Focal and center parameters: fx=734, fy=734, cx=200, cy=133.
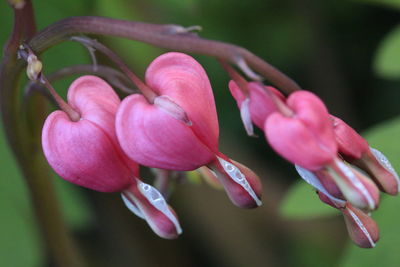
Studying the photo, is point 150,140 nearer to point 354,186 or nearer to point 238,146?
point 354,186

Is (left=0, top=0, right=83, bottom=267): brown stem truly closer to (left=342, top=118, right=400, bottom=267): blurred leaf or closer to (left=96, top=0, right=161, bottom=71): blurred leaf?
(left=342, top=118, right=400, bottom=267): blurred leaf

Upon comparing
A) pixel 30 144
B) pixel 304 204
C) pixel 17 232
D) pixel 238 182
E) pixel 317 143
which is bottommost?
pixel 17 232

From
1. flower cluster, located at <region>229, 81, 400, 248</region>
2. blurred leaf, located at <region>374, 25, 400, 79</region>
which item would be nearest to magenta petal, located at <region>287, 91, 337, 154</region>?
flower cluster, located at <region>229, 81, 400, 248</region>

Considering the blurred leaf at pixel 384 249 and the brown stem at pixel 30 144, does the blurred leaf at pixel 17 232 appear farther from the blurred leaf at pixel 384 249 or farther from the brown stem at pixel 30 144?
the blurred leaf at pixel 384 249

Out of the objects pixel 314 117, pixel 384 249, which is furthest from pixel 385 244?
pixel 314 117

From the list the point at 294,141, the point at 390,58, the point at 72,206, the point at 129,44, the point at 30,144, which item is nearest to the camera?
the point at 294,141

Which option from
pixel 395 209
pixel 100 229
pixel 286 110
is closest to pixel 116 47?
pixel 100 229

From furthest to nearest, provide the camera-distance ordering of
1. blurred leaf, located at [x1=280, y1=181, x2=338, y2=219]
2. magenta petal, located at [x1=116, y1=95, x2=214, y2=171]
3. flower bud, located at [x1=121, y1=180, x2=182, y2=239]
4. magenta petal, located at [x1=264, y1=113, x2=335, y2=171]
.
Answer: blurred leaf, located at [x1=280, y1=181, x2=338, y2=219], flower bud, located at [x1=121, y1=180, x2=182, y2=239], magenta petal, located at [x1=116, y1=95, x2=214, y2=171], magenta petal, located at [x1=264, y1=113, x2=335, y2=171]
